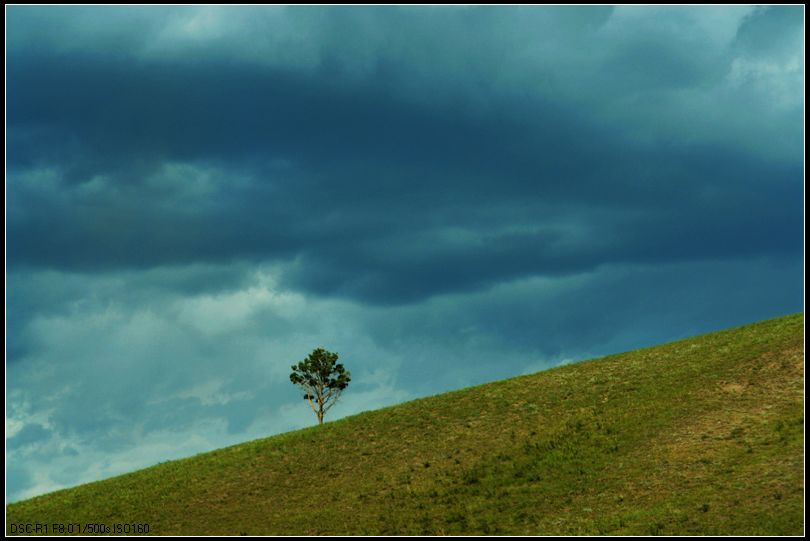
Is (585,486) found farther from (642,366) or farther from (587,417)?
(642,366)

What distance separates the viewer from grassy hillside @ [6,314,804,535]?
104ft

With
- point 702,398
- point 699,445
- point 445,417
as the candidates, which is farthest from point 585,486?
point 445,417

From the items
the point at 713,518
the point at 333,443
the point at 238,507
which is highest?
the point at 333,443

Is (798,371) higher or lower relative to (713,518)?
higher

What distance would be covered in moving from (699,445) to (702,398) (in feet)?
23.2

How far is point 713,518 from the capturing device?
29.1 metres

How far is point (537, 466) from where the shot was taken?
38406 mm

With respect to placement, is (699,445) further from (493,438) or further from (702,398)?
(493,438)

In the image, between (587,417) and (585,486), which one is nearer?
(585,486)

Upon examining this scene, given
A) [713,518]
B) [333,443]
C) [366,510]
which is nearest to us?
[713,518]

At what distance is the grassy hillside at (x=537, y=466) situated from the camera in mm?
31828

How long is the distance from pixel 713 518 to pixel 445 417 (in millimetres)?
23084

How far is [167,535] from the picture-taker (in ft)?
122

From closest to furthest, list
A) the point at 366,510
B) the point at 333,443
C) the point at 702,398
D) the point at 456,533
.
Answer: the point at 456,533
the point at 366,510
the point at 702,398
the point at 333,443
